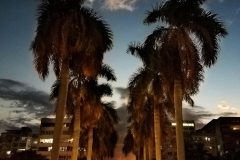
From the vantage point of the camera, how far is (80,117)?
25.1 metres

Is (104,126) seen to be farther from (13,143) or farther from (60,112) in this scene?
(13,143)

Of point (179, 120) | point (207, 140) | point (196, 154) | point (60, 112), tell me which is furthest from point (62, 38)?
point (207, 140)

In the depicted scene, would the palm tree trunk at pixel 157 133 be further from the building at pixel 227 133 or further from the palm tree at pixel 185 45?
the building at pixel 227 133

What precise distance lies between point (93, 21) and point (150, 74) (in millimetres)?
7549

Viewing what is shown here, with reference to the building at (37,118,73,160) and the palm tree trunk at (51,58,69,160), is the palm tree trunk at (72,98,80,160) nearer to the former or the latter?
the palm tree trunk at (51,58,69,160)

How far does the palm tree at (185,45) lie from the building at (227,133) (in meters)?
119

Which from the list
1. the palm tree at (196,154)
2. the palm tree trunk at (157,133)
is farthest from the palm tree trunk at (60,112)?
the palm tree at (196,154)

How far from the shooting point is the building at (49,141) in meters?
118

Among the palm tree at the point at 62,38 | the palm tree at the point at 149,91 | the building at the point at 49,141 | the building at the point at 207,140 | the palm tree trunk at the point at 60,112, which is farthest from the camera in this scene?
the building at the point at 207,140

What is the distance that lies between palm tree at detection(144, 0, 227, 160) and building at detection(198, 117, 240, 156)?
11865 centimetres

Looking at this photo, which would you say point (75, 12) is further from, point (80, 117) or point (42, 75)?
point (80, 117)

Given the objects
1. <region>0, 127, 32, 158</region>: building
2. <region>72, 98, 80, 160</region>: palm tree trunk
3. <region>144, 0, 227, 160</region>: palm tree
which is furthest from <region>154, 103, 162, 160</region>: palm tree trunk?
<region>0, 127, 32, 158</region>: building

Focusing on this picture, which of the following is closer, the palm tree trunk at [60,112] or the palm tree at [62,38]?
the palm tree trunk at [60,112]

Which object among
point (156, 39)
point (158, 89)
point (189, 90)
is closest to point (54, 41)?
point (156, 39)
